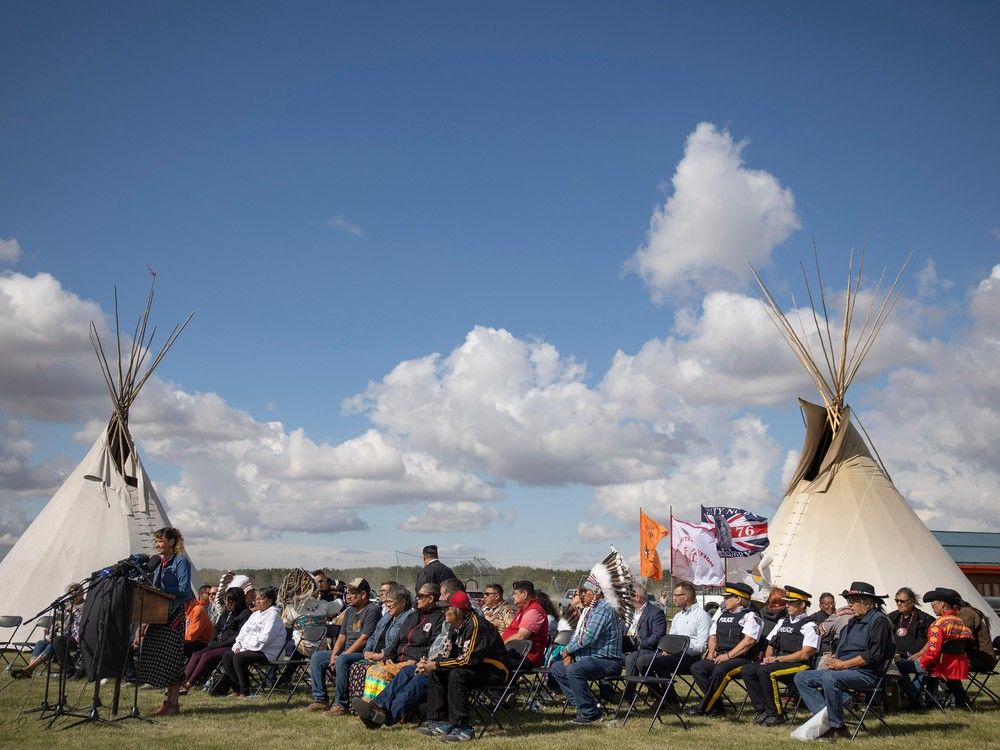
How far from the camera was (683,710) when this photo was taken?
916cm

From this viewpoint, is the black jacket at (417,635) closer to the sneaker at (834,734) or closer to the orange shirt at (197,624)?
the orange shirt at (197,624)

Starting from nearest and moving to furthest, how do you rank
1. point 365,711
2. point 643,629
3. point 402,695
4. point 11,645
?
point 365,711, point 402,695, point 643,629, point 11,645

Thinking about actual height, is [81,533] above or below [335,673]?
above

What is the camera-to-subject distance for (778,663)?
27.8 feet

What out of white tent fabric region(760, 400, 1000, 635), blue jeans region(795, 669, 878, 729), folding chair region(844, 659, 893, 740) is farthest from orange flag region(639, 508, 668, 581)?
blue jeans region(795, 669, 878, 729)

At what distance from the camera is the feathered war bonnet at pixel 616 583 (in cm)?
970

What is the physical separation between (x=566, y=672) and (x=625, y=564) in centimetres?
172

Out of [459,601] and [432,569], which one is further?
[432,569]

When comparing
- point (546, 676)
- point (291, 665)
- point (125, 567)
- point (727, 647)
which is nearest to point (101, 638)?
point (125, 567)

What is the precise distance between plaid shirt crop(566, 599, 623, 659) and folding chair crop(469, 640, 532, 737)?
580 millimetres

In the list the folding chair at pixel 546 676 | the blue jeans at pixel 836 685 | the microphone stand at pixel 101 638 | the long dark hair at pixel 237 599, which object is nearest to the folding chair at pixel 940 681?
the blue jeans at pixel 836 685

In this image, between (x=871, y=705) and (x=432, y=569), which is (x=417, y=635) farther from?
(x=871, y=705)

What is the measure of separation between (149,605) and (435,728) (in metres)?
2.71

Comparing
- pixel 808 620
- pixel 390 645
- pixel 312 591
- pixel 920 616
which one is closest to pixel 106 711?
pixel 390 645
